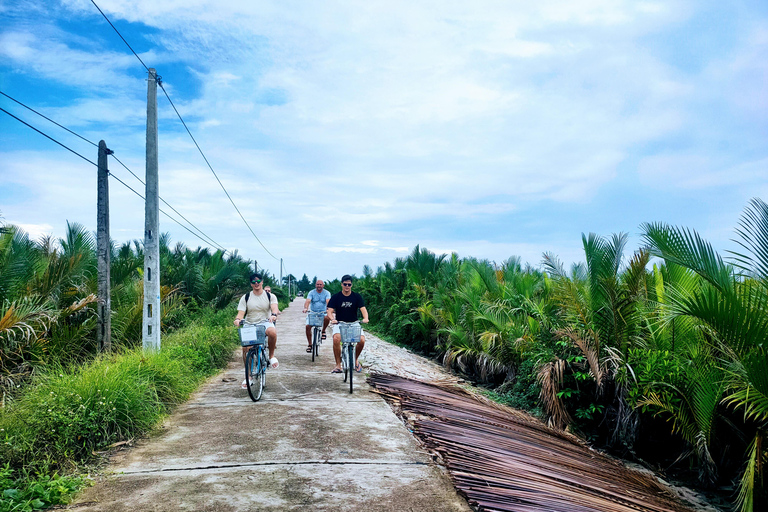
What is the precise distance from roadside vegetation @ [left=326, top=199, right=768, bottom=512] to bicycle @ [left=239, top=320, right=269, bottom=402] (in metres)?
3.94

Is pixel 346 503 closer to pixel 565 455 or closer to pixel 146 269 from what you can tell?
pixel 565 455

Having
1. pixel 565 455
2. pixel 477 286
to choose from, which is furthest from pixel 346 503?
pixel 477 286

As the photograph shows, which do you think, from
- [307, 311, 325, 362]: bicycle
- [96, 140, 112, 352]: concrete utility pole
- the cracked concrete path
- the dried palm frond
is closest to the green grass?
the cracked concrete path

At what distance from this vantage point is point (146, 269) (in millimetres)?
8703

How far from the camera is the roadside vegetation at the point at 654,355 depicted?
4.84 m

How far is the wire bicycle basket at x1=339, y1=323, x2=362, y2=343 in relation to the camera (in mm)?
7809

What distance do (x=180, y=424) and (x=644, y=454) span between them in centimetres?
587

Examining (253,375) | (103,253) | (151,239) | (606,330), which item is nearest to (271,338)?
(253,375)

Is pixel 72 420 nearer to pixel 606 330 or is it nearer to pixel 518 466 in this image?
pixel 518 466

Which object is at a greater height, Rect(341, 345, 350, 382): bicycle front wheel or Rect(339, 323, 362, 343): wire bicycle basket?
Rect(339, 323, 362, 343): wire bicycle basket

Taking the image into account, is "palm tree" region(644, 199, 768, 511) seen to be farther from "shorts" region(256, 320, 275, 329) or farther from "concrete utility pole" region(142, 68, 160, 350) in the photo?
"concrete utility pole" region(142, 68, 160, 350)

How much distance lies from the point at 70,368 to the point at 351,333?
12.9 feet

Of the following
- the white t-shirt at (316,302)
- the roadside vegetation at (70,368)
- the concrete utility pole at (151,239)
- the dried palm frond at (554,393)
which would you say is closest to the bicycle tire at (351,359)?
the roadside vegetation at (70,368)

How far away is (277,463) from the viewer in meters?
4.47
